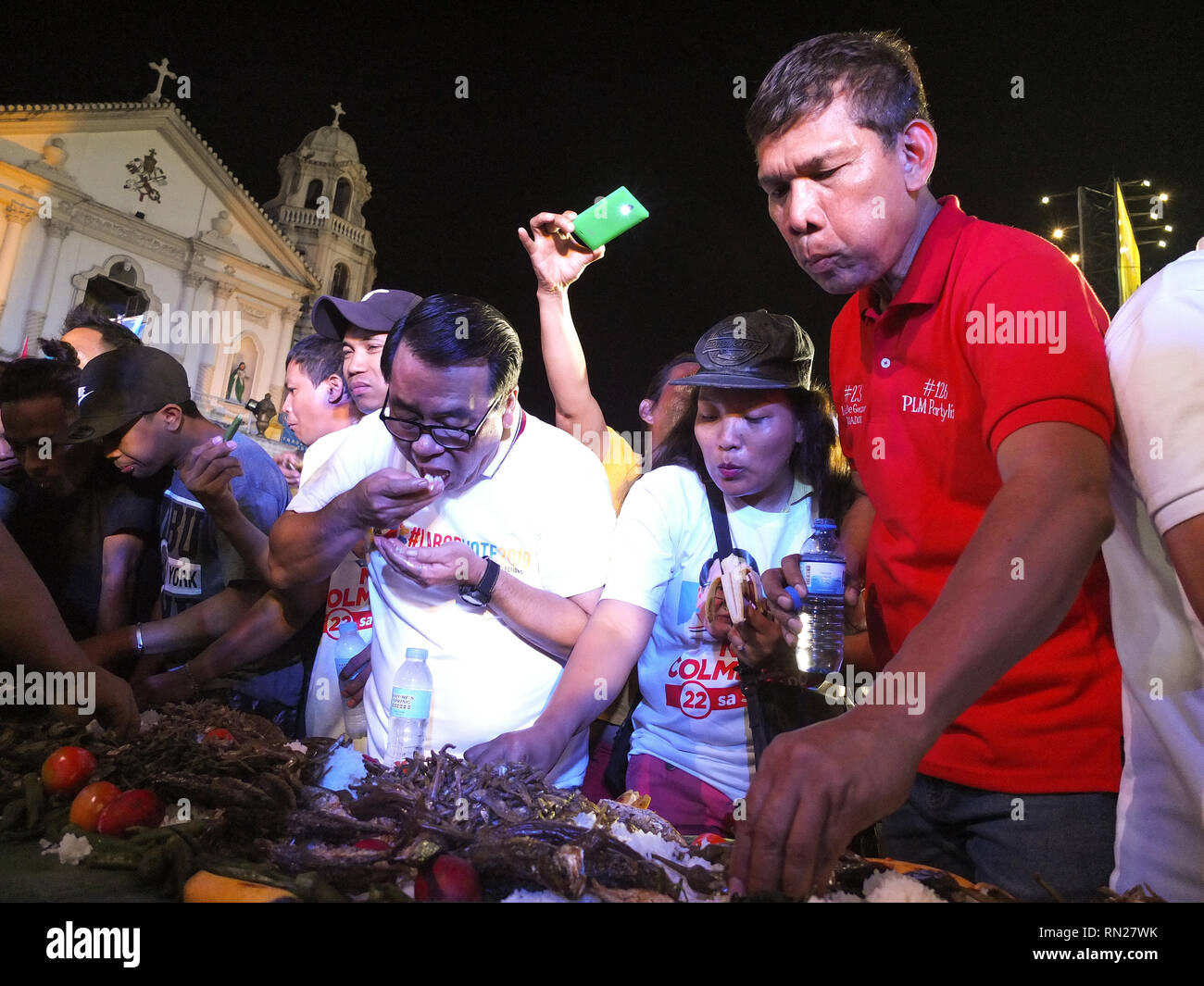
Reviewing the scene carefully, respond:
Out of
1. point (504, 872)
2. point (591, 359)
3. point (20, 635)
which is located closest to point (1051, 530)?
point (504, 872)

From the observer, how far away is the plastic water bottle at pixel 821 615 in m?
1.73

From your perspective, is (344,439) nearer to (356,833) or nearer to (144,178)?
(356,833)

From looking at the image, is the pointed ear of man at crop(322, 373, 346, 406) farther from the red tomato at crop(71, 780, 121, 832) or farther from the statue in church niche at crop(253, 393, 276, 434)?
the statue in church niche at crop(253, 393, 276, 434)

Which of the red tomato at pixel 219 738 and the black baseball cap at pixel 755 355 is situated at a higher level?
the black baseball cap at pixel 755 355

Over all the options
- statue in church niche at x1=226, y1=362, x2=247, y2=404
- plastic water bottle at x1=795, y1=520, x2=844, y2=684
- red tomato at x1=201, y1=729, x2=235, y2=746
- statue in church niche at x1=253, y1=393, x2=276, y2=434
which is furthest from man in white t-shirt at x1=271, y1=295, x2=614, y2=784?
statue in church niche at x1=226, y1=362, x2=247, y2=404

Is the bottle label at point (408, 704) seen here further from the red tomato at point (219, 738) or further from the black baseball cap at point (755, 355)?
the black baseball cap at point (755, 355)

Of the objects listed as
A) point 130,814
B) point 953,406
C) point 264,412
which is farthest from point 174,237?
point 953,406

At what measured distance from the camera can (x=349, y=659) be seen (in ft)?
A: 8.64

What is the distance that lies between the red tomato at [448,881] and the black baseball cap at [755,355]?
1.49 metres

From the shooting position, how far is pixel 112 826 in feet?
4.60

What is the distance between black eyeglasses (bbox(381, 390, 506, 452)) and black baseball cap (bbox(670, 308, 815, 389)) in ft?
2.07

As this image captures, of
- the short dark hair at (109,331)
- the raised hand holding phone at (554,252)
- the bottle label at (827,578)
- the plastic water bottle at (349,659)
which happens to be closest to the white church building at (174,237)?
the short dark hair at (109,331)
